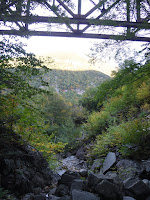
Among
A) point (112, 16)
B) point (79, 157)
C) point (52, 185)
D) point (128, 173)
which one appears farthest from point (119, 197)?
point (79, 157)

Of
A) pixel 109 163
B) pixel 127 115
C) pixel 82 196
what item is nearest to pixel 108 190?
pixel 82 196

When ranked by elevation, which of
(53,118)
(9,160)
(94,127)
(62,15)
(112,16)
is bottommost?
(53,118)

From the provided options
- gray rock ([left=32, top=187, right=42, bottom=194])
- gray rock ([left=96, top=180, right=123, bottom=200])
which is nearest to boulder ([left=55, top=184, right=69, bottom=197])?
gray rock ([left=32, top=187, right=42, bottom=194])

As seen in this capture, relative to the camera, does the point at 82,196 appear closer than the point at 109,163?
Yes

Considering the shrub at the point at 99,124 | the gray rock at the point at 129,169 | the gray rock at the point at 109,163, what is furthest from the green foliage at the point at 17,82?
the shrub at the point at 99,124

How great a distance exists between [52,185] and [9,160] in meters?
1.29

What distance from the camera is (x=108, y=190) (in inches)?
103

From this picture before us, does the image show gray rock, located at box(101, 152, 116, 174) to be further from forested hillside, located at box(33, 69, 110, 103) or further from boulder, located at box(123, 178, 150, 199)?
forested hillside, located at box(33, 69, 110, 103)

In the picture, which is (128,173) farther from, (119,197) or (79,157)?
(79,157)

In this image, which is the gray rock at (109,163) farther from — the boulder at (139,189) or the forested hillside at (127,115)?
the boulder at (139,189)

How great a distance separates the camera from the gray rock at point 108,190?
261 centimetres

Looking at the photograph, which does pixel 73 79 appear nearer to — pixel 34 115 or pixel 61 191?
pixel 34 115

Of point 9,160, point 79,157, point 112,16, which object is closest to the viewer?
point 9,160

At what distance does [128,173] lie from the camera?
3.90 metres
